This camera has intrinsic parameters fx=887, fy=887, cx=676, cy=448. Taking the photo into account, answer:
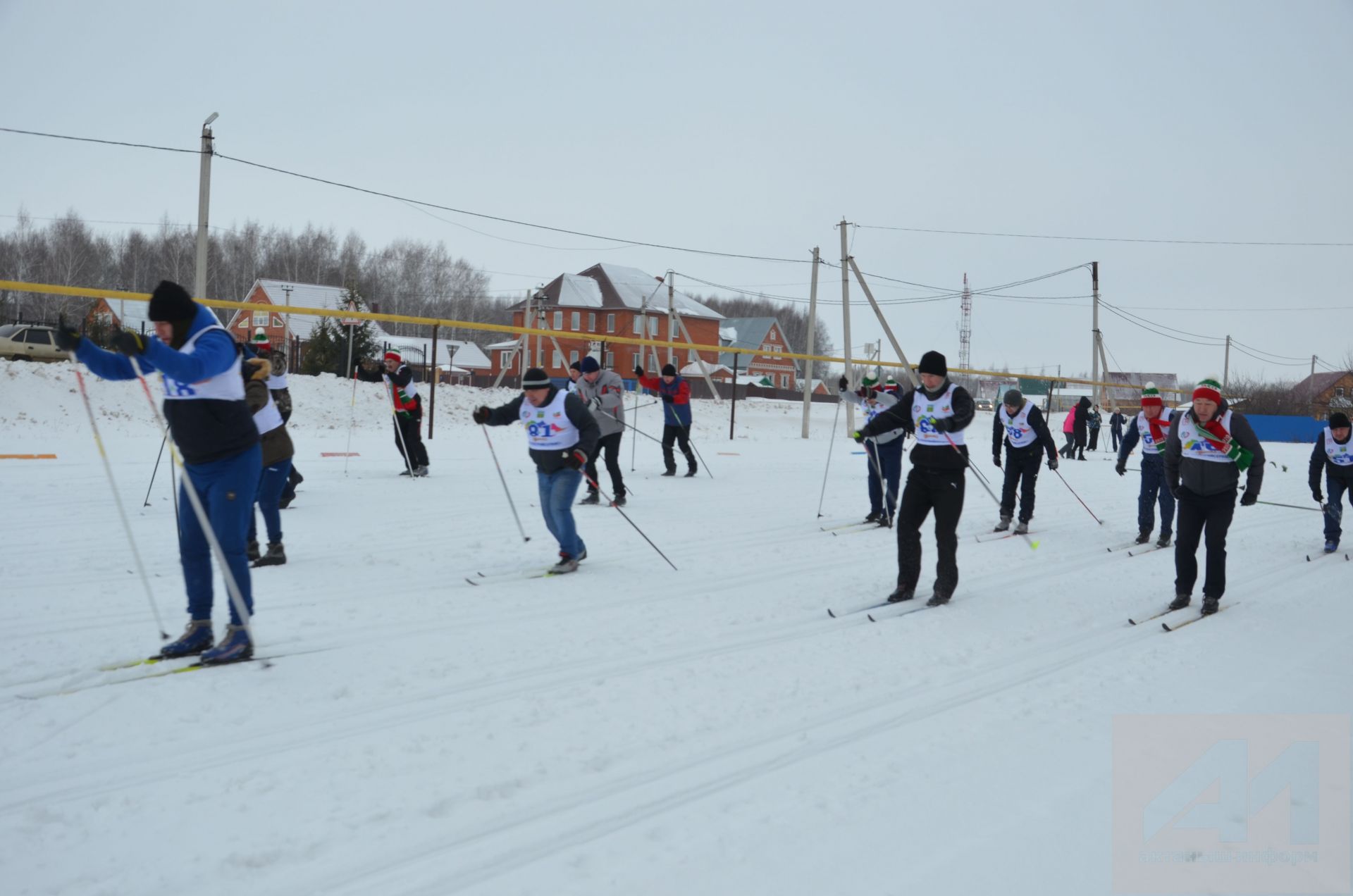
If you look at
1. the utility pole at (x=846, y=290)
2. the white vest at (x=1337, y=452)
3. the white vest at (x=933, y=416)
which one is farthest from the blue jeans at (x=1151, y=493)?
the utility pole at (x=846, y=290)

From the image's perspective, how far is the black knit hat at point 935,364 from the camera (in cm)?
653

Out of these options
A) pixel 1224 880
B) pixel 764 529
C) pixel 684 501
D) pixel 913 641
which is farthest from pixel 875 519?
pixel 1224 880

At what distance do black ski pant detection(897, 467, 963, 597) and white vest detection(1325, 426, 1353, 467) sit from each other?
5781 millimetres

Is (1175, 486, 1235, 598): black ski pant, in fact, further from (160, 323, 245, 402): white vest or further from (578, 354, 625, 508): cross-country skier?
(160, 323, 245, 402): white vest

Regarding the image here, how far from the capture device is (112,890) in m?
2.58

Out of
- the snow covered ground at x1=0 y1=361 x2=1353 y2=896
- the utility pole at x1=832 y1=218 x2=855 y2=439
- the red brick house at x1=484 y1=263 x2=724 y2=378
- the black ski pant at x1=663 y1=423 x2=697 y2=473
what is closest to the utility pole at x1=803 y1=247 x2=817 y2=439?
the utility pole at x1=832 y1=218 x2=855 y2=439

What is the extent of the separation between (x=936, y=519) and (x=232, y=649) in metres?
4.62

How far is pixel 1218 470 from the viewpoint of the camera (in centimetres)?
640

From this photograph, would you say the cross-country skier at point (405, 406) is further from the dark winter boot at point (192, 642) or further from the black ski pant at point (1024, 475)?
the black ski pant at point (1024, 475)

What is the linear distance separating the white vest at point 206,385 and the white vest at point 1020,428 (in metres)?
7.86

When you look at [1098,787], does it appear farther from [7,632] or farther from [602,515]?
[602,515]

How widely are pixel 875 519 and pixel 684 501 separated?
8.17ft

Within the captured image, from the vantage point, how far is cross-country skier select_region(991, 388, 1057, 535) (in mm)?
9781

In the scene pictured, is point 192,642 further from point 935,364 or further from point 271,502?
point 935,364
